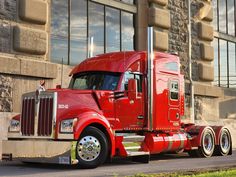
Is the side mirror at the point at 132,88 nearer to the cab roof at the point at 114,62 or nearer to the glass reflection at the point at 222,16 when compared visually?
the cab roof at the point at 114,62

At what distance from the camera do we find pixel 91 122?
1158 centimetres

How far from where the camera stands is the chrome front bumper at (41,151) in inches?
437

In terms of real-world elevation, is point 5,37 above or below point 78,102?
above

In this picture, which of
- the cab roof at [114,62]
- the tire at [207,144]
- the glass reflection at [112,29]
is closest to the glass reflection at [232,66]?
the glass reflection at [112,29]

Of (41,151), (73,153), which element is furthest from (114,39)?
(73,153)

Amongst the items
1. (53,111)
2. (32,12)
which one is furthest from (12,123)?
(32,12)

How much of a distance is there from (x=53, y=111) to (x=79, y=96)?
86cm

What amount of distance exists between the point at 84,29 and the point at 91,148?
7.92m

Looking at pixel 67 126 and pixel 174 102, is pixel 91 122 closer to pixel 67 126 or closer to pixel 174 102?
pixel 67 126

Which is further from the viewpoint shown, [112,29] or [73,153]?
[112,29]

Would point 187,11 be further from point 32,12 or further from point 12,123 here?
point 12,123

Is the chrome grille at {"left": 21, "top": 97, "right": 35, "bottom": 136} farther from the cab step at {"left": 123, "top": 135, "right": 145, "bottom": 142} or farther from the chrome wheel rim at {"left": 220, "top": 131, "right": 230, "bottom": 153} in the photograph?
the chrome wheel rim at {"left": 220, "top": 131, "right": 230, "bottom": 153}

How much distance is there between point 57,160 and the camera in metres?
11.2

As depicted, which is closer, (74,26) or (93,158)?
(93,158)
